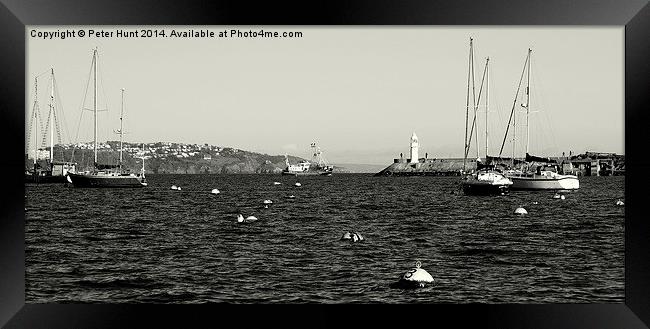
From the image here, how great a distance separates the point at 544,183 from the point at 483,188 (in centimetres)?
549

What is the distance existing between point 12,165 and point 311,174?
10288 centimetres

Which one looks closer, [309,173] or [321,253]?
[321,253]

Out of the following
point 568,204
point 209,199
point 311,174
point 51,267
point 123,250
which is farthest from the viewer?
point 311,174

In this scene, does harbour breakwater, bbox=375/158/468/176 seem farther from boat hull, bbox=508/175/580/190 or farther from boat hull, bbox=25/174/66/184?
boat hull, bbox=508/175/580/190

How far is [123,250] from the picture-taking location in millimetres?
22375

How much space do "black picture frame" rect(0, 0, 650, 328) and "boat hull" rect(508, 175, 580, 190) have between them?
36788 mm

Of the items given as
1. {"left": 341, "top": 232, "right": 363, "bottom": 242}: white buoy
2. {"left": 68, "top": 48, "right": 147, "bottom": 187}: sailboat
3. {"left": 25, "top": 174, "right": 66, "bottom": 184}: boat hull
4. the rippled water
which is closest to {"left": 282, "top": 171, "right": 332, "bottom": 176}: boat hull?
Answer: {"left": 25, "top": 174, "right": 66, "bottom": 184}: boat hull

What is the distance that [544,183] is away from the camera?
150ft

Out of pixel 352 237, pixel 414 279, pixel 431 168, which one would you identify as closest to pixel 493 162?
pixel 352 237

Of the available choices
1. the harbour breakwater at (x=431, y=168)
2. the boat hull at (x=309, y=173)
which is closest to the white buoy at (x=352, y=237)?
the harbour breakwater at (x=431, y=168)
